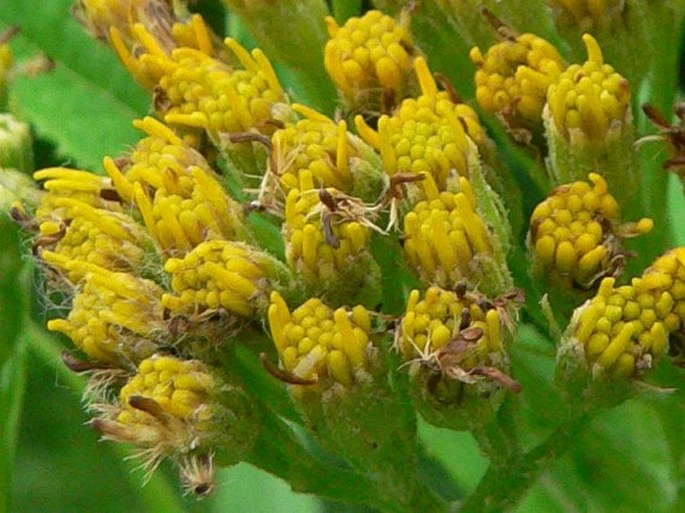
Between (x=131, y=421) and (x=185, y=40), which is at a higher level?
(x=185, y=40)

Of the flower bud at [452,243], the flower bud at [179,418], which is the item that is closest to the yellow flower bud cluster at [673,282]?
the flower bud at [452,243]

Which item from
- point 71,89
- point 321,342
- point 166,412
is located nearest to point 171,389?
point 166,412

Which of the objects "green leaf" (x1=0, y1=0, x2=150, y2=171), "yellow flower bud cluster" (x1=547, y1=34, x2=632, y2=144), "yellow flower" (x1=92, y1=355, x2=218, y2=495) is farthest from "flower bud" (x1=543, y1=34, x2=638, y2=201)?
"green leaf" (x1=0, y1=0, x2=150, y2=171)

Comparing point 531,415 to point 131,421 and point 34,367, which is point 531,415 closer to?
point 131,421

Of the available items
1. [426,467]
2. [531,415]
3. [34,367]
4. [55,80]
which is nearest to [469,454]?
[531,415]

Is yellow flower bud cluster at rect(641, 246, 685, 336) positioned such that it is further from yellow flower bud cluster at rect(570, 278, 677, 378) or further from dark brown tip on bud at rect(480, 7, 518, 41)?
dark brown tip on bud at rect(480, 7, 518, 41)

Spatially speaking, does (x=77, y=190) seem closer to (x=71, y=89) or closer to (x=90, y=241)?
(x=90, y=241)
